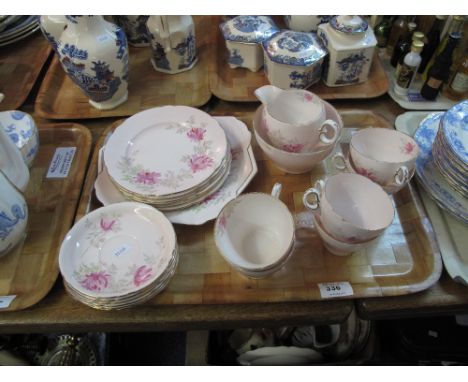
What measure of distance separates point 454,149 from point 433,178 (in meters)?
0.08

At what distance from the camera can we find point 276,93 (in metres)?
0.80

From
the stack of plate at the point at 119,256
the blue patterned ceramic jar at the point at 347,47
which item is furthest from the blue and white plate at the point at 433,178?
the stack of plate at the point at 119,256

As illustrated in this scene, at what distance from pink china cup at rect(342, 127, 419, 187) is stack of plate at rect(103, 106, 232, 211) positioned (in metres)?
0.26

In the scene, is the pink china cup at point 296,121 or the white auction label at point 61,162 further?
the white auction label at point 61,162

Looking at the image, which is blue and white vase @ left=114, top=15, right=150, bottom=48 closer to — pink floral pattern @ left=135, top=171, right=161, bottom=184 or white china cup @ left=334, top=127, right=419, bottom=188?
pink floral pattern @ left=135, top=171, right=161, bottom=184

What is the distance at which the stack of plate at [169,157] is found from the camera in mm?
710

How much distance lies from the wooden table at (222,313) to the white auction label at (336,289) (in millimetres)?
19

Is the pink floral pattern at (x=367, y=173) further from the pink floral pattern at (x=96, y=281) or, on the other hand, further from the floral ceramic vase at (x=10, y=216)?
the floral ceramic vase at (x=10, y=216)

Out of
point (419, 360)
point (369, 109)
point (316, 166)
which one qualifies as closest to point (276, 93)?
point (316, 166)

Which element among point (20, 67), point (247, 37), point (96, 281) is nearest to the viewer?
point (96, 281)

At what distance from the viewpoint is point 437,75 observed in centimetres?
93

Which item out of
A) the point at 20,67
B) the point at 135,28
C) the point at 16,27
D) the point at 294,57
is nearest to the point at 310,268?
the point at 294,57

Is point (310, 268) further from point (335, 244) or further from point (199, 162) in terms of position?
point (199, 162)
